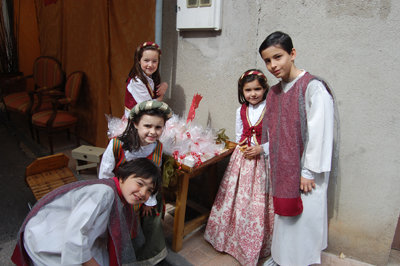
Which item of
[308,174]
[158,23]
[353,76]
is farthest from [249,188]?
[158,23]

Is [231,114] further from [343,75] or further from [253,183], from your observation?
[343,75]

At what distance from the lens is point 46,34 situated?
6109 millimetres

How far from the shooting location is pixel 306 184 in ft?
6.50

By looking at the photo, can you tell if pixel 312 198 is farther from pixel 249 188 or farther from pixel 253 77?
pixel 253 77

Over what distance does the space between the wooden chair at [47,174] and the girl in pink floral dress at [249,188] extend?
71.4 inches

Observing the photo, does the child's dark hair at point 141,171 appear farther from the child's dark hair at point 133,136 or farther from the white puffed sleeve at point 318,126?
the white puffed sleeve at point 318,126

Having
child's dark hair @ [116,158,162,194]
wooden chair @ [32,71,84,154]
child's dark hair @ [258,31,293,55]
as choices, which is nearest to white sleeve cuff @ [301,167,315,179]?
child's dark hair @ [258,31,293,55]

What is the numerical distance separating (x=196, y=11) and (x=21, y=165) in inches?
137

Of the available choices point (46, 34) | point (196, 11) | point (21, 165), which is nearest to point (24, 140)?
point (21, 165)

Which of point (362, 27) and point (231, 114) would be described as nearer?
point (362, 27)

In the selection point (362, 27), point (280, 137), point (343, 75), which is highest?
point (362, 27)

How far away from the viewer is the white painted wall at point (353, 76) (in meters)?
2.12

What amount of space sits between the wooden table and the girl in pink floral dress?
215 mm

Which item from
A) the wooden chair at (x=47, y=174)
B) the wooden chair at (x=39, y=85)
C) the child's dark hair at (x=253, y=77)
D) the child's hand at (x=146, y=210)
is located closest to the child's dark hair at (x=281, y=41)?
the child's dark hair at (x=253, y=77)
